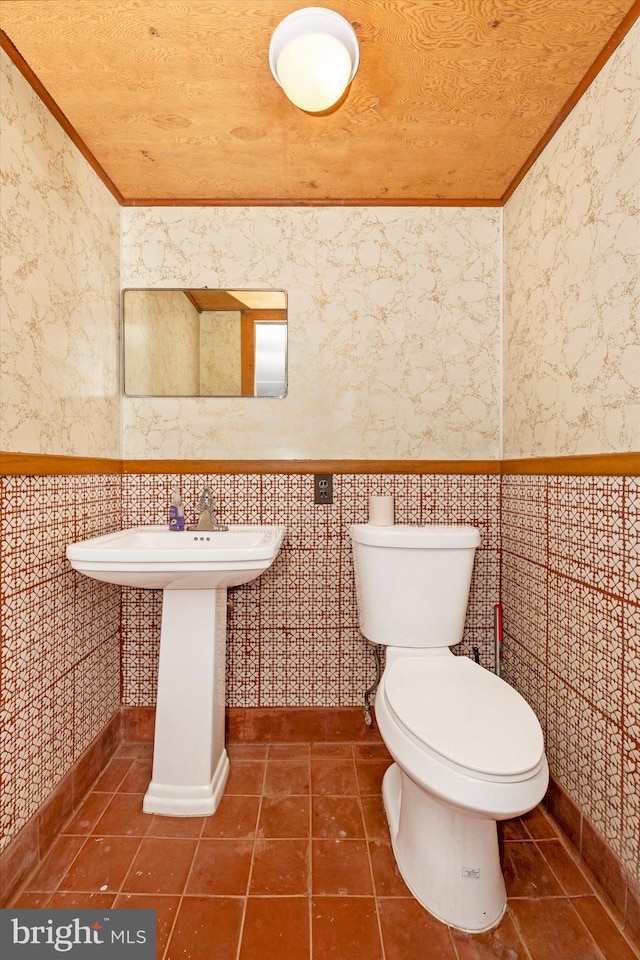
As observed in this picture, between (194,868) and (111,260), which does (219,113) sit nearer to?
(111,260)

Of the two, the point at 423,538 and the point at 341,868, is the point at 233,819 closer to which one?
the point at 341,868

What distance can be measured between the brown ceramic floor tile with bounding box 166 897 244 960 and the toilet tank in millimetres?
795

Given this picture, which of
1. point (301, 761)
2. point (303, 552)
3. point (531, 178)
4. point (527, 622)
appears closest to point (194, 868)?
point (301, 761)

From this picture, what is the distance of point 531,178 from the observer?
1.62 metres

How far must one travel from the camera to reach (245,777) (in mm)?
1661

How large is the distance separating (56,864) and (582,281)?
2.09 metres

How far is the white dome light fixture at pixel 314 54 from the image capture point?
1093 millimetres

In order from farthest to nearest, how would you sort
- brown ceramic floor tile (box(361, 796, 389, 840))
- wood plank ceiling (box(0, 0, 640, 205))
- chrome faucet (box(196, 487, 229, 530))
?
chrome faucet (box(196, 487, 229, 530)), brown ceramic floor tile (box(361, 796, 389, 840)), wood plank ceiling (box(0, 0, 640, 205))

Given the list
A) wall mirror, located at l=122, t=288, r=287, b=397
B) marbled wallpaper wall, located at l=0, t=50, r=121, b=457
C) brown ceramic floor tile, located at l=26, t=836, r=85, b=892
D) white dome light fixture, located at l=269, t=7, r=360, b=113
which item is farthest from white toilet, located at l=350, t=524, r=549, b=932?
white dome light fixture, located at l=269, t=7, r=360, b=113

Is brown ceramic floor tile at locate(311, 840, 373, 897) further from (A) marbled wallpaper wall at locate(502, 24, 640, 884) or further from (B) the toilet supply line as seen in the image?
(B) the toilet supply line

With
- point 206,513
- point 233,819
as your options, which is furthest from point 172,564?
point 233,819

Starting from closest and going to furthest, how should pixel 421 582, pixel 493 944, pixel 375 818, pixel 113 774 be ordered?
pixel 493 944 → pixel 375 818 → pixel 421 582 → pixel 113 774

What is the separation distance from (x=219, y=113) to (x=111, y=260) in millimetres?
645

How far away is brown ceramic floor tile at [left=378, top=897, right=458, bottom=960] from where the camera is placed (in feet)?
3.46
